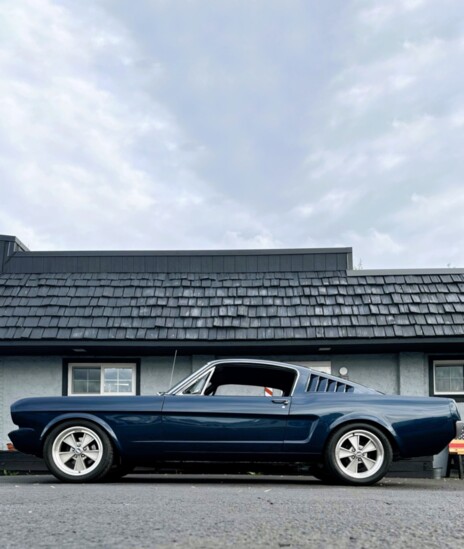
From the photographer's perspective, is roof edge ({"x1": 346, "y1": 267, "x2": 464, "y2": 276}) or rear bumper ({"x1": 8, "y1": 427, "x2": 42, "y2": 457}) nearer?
rear bumper ({"x1": 8, "y1": 427, "x2": 42, "y2": 457})

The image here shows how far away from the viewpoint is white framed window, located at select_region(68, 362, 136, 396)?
45.5 ft

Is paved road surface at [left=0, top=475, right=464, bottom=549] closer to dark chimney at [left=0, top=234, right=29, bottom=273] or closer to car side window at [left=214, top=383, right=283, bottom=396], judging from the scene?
car side window at [left=214, top=383, right=283, bottom=396]

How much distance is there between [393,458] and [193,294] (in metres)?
6.16

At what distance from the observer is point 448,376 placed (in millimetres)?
13719

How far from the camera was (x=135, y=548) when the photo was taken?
386cm

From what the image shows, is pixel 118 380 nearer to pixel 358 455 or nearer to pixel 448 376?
pixel 448 376

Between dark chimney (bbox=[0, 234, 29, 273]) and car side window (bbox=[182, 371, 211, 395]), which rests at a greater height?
dark chimney (bbox=[0, 234, 29, 273])

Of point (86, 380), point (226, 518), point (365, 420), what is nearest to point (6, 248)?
point (86, 380)

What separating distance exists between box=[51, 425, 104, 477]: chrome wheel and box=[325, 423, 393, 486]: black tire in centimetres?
222

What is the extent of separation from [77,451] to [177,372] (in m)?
5.80

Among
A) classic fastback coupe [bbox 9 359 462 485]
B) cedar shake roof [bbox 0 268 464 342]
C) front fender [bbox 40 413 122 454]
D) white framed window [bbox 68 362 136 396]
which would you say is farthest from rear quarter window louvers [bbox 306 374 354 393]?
white framed window [bbox 68 362 136 396]

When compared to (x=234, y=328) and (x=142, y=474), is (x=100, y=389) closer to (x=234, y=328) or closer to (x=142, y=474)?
(x=234, y=328)

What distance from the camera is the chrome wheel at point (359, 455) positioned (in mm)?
8000

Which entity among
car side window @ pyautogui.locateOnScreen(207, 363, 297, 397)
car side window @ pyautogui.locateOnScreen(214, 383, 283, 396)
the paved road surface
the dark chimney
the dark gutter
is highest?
the dark chimney
